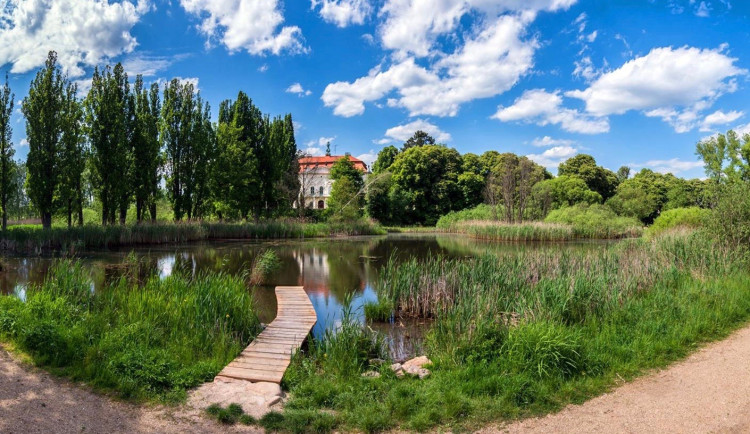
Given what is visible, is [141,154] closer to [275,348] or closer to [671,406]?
[275,348]

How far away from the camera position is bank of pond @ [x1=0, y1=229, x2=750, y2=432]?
14.7 feet

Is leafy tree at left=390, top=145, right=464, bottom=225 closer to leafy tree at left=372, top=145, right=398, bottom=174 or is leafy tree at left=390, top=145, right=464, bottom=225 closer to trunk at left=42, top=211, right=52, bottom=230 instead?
leafy tree at left=372, top=145, right=398, bottom=174

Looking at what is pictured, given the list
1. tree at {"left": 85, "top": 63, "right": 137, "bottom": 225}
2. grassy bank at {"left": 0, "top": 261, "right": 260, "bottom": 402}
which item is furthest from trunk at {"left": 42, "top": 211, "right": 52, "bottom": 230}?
grassy bank at {"left": 0, "top": 261, "right": 260, "bottom": 402}

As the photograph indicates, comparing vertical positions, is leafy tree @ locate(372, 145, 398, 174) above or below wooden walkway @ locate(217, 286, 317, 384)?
above

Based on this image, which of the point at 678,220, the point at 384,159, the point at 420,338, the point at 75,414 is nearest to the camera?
the point at 75,414

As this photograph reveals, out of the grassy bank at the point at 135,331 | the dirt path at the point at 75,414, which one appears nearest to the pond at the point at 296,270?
the grassy bank at the point at 135,331

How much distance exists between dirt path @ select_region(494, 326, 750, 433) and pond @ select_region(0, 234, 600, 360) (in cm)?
300

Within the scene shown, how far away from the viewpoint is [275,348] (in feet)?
20.4

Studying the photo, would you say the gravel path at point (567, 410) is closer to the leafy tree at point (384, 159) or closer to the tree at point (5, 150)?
the tree at point (5, 150)

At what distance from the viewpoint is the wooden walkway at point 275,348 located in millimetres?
5277

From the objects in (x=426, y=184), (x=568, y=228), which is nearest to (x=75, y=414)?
(x=568, y=228)

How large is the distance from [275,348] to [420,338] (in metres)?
2.69

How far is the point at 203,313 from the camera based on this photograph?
6605mm

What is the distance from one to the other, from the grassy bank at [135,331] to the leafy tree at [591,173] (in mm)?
48663
